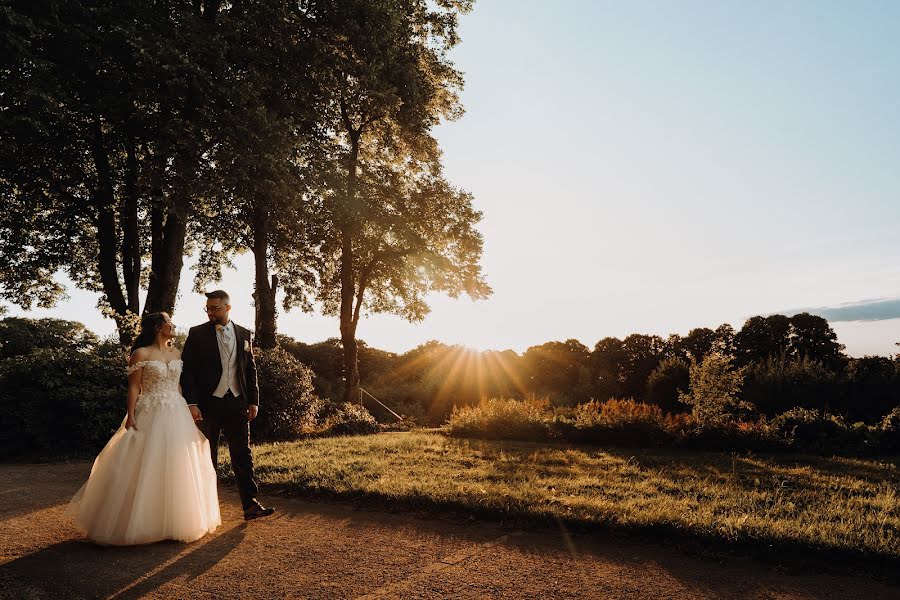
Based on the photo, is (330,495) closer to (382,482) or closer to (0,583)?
(382,482)

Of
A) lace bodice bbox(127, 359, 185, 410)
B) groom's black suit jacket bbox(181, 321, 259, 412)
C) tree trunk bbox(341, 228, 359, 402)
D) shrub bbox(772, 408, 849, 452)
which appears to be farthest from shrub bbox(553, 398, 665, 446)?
tree trunk bbox(341, 228, 359, 402)

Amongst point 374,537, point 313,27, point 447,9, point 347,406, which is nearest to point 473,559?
point 374,537

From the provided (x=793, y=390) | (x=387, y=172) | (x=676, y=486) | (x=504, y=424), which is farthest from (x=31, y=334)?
(x=793, y=390)

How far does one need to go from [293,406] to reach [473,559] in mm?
11116

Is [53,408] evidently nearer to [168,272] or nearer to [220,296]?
[168,272]

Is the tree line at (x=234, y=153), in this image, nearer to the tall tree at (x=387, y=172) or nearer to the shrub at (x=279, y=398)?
the tall tree at (x=387, y=172)

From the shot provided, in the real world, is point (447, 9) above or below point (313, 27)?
above

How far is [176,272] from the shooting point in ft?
57.2

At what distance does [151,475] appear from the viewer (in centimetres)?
532

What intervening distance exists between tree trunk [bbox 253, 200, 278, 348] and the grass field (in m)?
7.68

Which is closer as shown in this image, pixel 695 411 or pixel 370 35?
pixel 695 411

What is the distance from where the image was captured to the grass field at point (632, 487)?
528cm

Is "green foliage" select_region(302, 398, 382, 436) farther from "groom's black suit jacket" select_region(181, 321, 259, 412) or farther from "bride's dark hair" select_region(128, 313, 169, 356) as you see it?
"bride's dark hair" select_region(128, 313, 169, 356)

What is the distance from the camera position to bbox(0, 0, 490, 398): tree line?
604 inches
